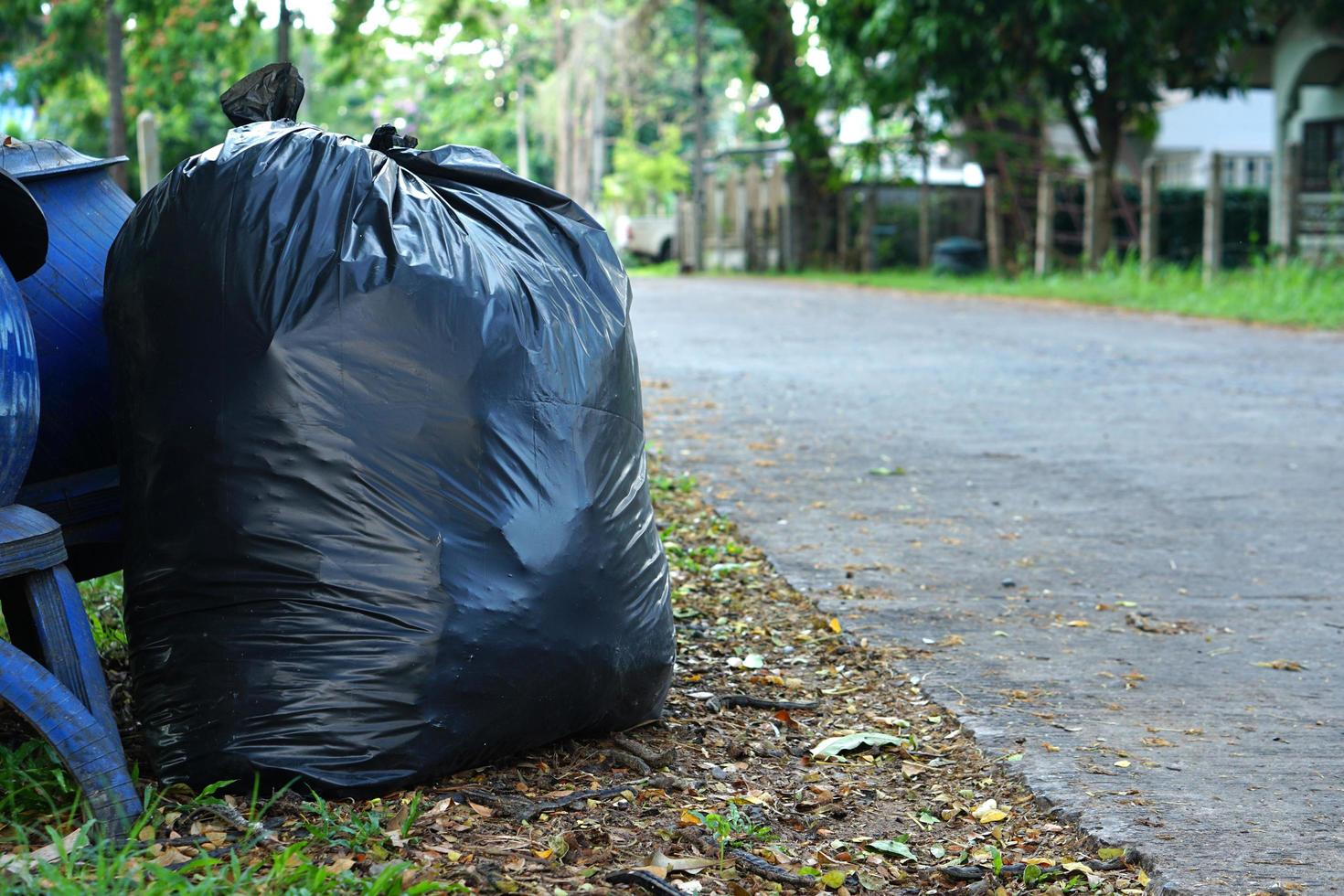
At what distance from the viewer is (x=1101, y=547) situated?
13.5ft

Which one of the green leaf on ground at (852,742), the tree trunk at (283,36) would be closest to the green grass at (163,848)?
the green leaf on ground at (852,742)

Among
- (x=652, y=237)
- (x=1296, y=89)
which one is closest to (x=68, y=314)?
(x=1296, y=89)

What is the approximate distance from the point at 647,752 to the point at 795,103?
21284mm

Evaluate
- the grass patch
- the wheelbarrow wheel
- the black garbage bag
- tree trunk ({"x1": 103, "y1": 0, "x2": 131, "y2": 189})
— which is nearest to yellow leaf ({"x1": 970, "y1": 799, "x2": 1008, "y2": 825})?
the black garbage bag

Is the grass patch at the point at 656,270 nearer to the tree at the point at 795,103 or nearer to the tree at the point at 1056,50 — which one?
the tree at the point at 795,103

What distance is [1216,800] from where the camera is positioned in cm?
225

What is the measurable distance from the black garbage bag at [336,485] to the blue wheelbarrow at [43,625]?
184 millimetres

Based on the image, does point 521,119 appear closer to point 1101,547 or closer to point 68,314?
point 1101,547

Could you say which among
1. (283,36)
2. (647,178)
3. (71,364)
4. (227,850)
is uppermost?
(647,178)

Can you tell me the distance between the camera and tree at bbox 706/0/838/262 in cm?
2231

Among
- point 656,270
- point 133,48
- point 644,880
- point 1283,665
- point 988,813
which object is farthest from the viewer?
point 656,270

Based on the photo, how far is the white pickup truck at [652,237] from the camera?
32438 millimetres

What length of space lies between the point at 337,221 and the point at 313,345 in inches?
8.3

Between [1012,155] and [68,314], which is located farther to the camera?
[1012,155]
